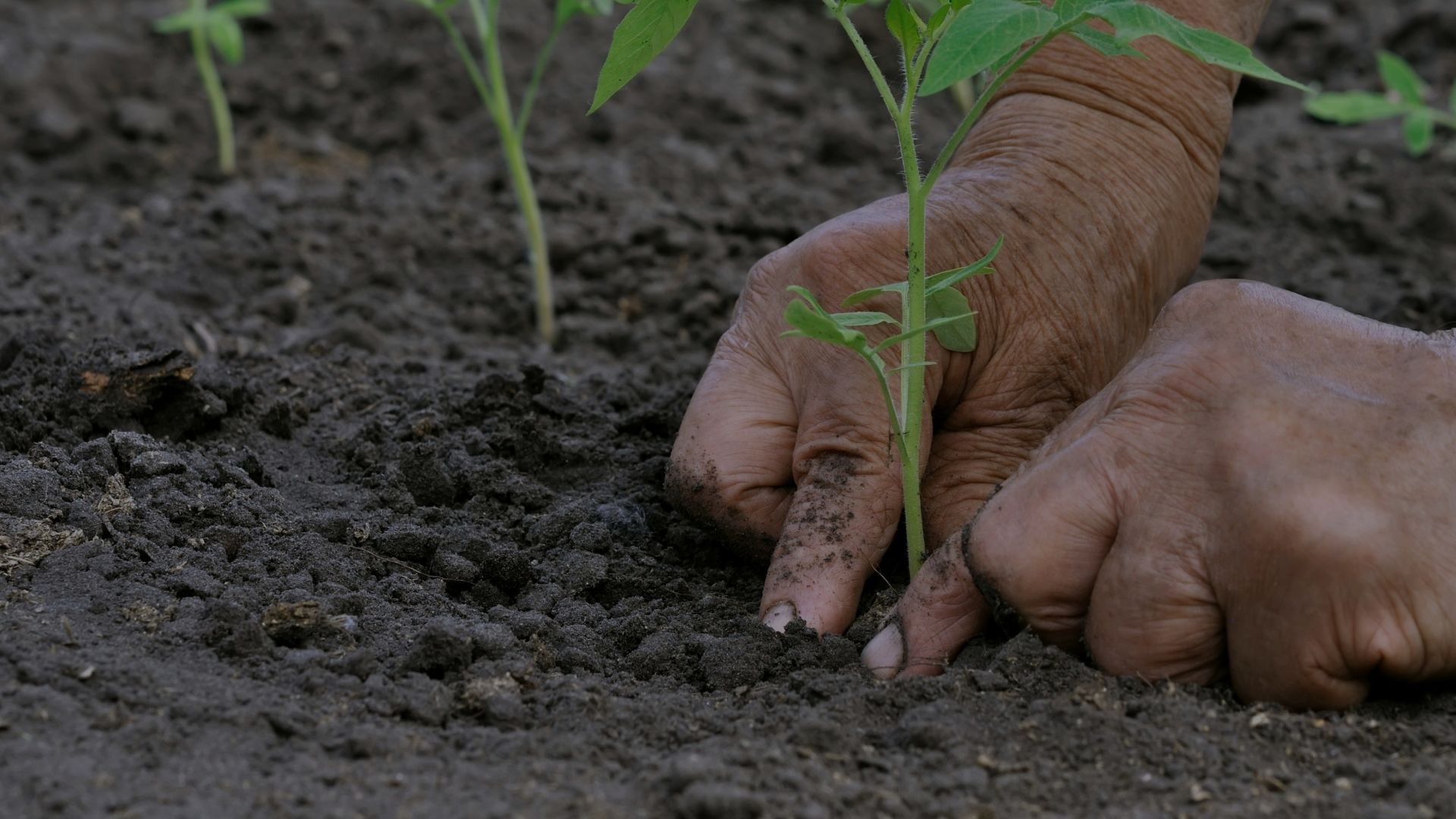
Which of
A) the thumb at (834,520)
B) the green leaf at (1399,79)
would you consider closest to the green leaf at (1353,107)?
the green leaf at (1399,79)

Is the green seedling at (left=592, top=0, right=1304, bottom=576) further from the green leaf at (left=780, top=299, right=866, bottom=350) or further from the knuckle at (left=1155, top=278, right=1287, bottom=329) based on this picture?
the knuckle at (left=1155, top=278, right=1287, bottom=329)

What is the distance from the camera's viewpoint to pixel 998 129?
3.01 meters

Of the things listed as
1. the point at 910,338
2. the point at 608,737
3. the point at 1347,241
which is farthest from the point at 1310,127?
the point at 608,737

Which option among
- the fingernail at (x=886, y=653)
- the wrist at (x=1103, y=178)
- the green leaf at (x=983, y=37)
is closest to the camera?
the green leaf at (x=983, y=37)

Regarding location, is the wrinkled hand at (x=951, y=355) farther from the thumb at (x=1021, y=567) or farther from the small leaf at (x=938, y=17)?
the small leaf at (x=938, y=17)

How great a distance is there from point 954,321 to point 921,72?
1.37 ft

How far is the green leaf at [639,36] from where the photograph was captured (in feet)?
7.00

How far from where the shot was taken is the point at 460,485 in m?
2.78

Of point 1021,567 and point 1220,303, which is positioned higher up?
point 1220,303

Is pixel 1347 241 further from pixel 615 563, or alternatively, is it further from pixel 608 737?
pixel 608 737

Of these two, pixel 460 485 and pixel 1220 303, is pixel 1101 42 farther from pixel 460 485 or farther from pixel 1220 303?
pixel 460 485

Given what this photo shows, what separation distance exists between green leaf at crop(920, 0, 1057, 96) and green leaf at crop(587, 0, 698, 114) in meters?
0.47

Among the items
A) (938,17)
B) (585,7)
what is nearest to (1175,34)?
(938,17)

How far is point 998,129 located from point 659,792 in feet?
5.73
